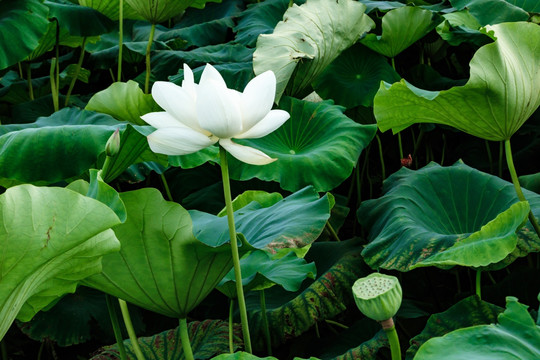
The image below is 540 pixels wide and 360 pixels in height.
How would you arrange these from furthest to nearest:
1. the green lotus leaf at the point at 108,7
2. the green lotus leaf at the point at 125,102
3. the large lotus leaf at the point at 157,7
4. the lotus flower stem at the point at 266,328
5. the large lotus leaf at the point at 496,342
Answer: the green lotus leaf at the point at 108,7 → the large lotus leaf at the point at 157,7 → the green lotus leaf at the point at 125,102 → the lotus flower stem at the point at 266,328 → the large lotus leaf at the point at 496,342

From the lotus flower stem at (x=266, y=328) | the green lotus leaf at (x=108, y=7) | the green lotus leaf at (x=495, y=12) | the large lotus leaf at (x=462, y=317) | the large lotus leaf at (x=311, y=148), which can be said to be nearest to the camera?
the large lotus leaf at (x=462, y=317)

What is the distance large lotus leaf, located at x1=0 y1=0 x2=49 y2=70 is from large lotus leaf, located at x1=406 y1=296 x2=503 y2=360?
4.27ft

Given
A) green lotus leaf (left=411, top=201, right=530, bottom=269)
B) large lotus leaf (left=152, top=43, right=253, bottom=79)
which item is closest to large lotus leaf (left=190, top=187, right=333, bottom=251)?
green lotus leaf (left=411, top=201, right=530, bottom=269)

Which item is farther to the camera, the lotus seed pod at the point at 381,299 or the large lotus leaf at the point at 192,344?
the large lotus leaf at the point at 192,344

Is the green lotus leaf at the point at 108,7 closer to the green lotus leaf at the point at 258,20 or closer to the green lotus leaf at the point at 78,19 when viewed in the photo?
the green lotus leaf at the point at 78,19

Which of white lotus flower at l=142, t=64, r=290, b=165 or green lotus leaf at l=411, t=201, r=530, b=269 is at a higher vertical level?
white lotus flower at l=142, t=64, r=290, b=165

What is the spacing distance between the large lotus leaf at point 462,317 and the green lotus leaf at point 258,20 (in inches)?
50.5

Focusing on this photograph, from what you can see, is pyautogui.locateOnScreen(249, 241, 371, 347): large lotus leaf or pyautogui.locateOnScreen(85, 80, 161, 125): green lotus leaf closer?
pyautogui.locateOnScreen(249, 241, 371, 347): large lotus leaf

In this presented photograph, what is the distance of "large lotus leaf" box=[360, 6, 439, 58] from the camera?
1.75 meters

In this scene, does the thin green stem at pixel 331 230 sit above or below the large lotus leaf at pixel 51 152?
below

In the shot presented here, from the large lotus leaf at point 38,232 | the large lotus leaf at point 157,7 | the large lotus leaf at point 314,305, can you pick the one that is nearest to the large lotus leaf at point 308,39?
the large lotus leaf at point 157,7

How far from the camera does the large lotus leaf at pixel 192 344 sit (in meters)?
1.12

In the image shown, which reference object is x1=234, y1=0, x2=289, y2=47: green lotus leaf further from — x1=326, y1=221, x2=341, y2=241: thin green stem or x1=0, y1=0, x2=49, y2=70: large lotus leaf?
x1=326, y1=221, x2=341, y2=241: thin green stem

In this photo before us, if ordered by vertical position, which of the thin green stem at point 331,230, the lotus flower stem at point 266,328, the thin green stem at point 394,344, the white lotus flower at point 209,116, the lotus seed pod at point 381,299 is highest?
the white lotus flower at point 209,116
